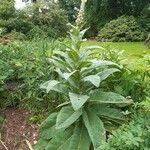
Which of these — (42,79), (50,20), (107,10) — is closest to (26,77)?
(42,79)

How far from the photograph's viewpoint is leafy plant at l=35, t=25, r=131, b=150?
4395 mm

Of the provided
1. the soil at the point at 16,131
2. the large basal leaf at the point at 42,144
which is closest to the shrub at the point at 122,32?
the soil at the point at 16,131

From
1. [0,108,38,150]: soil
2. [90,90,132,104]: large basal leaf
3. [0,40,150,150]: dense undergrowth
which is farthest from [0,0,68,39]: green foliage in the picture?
[90,90,132,104]: large basal leaf

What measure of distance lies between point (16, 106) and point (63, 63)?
1.65m

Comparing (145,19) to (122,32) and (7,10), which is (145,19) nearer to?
(122,32)

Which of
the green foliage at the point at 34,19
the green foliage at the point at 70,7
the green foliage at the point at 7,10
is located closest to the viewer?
the green foliage at the point at 34,19

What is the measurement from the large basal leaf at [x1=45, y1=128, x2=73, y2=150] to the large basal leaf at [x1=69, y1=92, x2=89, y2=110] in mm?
372

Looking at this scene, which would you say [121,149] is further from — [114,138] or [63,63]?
[63,63]

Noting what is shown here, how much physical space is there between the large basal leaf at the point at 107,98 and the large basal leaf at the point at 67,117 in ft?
0.67

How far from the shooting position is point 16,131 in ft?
18.9

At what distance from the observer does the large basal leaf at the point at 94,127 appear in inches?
169

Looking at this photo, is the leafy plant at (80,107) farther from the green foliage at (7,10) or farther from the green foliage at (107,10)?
the green foliage at (107,10)

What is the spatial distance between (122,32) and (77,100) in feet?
60.4

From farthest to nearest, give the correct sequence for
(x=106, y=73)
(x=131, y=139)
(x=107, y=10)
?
1. (x=107, y=10)
2. (x=106, y=73)
3. (x=131, y=139)
